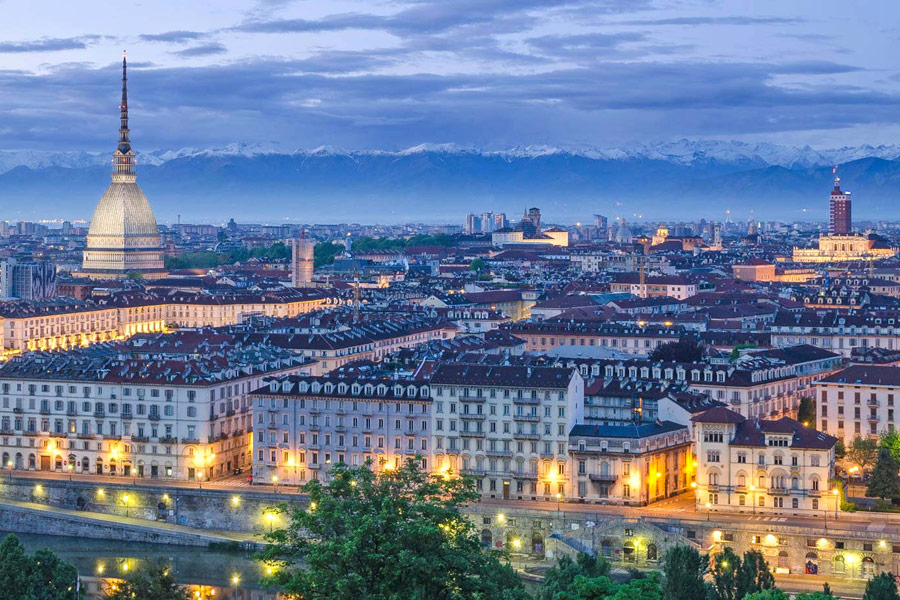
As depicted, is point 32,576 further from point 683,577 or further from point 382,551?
point 683,577

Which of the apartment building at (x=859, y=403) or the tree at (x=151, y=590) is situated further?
the apartment building at (x=859, y=403)

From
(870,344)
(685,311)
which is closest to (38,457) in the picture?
(870,344)

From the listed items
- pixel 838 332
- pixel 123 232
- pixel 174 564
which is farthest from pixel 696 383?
pixel 123 232

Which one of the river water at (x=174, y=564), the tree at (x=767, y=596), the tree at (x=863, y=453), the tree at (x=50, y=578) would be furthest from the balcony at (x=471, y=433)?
the tree at (x=767, y=596)

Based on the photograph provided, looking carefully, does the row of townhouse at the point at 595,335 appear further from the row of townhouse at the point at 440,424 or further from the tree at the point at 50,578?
the tree at the point at 50,578

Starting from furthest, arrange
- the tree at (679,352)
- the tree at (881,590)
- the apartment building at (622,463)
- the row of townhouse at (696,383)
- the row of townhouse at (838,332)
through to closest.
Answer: the row of townhouse at (838,332) < the tree at (679,352) < the row of townhouse at (696,383) < the apartment building at (622,463) < the tree at (881,590)

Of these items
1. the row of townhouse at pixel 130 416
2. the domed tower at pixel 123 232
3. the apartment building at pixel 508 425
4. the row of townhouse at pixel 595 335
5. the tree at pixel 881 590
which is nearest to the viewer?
the tree at pixel 881 590

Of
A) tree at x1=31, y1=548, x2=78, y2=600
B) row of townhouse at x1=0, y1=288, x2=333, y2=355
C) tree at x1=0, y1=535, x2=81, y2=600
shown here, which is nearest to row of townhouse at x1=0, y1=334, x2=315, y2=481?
tree at x1=31, y1=548, x2=78, y2=600

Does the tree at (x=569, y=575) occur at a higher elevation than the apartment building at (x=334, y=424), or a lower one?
lower
